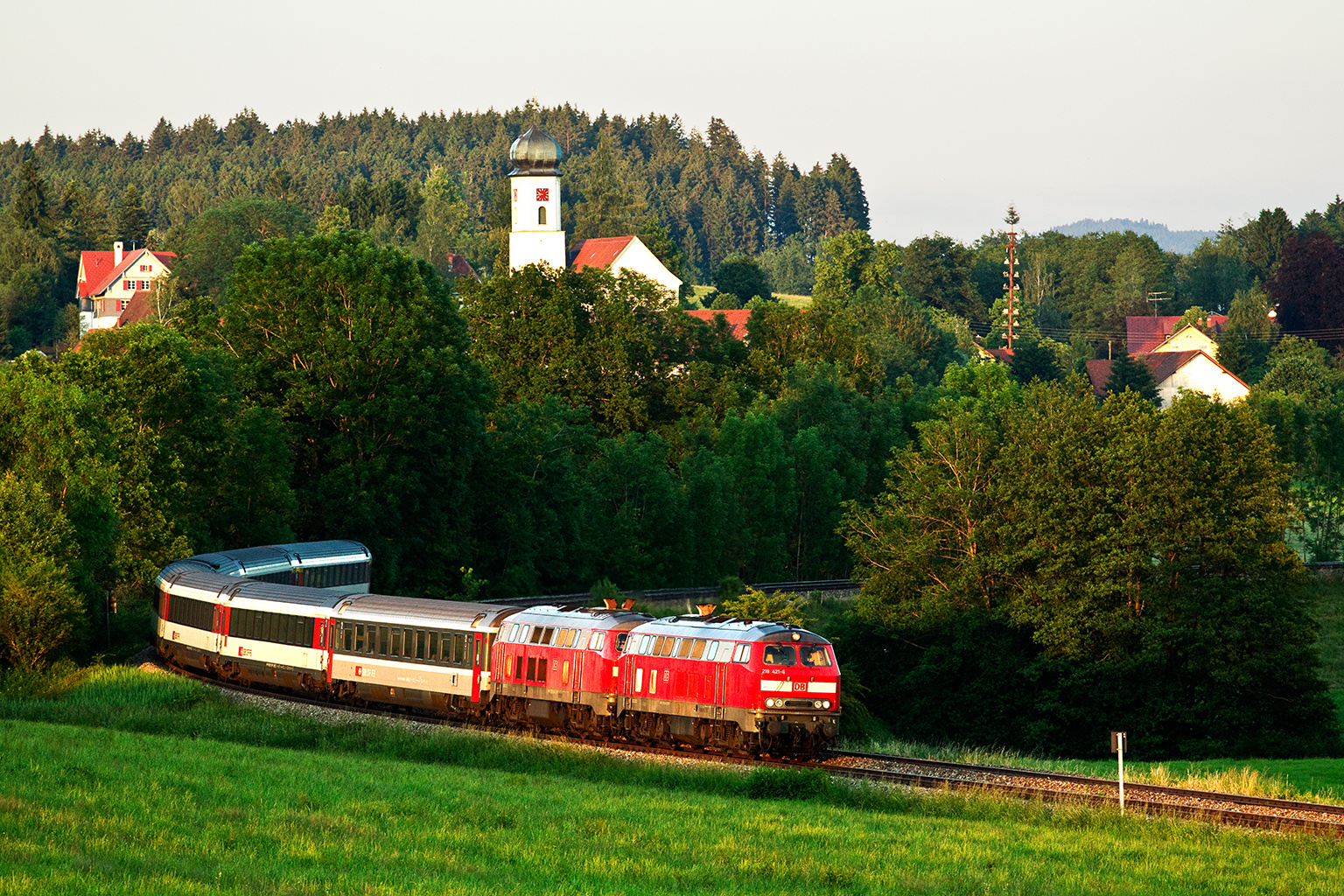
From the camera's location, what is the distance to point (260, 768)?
28.9m

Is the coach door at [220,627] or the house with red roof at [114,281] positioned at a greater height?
the house with red roof at [114,281]

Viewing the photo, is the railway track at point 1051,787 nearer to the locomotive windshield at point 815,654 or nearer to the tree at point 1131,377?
the locomotive windshield at point 815,654

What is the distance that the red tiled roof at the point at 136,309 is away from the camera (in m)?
156

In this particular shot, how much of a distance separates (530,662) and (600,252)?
12914cm

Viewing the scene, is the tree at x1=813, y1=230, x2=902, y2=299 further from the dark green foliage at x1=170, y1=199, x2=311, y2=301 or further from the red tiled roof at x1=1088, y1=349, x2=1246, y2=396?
the dark green foliage at x1=170, y1=199, x2=311, y2=301

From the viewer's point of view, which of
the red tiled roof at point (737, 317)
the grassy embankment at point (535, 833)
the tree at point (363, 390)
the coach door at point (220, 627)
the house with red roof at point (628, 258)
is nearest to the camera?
the grassy embankment at point (535, 833)

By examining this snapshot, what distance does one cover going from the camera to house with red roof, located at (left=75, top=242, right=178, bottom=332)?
550ft

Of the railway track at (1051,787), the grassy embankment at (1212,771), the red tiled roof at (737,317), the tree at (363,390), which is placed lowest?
the grassy embankment at (1212,771)

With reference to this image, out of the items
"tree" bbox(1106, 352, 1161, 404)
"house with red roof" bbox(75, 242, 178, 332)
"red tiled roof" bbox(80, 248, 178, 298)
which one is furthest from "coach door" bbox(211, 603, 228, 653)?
"red tiled roof" bbox(80, 248, 178, 298)

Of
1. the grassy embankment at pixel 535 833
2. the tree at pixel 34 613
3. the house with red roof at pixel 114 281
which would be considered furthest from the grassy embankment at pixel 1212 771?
the house with red roof at pixel 114 281

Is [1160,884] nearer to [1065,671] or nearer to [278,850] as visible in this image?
[278,850]

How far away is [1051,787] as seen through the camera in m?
29.9

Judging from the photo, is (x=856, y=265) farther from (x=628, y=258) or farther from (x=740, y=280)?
(x=628, y=258)

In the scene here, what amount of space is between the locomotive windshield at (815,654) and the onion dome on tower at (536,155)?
10621 cm
